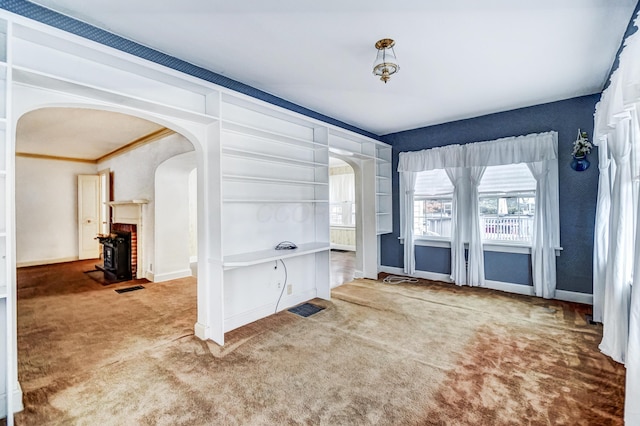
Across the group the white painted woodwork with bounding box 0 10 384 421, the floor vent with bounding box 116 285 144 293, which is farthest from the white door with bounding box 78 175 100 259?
the white painted woodwork with bounding box 0 10 384 421

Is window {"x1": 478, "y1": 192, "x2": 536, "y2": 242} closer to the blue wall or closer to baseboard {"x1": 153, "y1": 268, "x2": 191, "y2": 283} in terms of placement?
the blue wall

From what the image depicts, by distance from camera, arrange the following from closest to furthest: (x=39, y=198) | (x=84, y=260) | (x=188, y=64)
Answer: (x=188, y=64) < (x=39, y=198) < (x=84, y=260)

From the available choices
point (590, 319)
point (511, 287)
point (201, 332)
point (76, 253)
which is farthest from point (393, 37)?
point (76, 253)

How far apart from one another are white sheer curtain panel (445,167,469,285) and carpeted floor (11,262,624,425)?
2.76 feet

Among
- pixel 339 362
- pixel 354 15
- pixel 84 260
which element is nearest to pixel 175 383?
pixel 339 362

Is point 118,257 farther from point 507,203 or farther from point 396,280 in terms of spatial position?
point 507,203

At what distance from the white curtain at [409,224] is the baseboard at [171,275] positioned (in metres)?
4.12

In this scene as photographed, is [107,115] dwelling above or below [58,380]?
above

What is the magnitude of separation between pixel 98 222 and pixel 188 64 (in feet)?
22.6

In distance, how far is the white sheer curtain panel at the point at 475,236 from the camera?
4652mm

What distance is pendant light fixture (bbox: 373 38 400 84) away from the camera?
8.16 feet

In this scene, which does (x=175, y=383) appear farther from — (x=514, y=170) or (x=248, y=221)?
(x=514, y=170)

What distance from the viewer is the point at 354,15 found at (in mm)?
2158

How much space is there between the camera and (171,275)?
18.1ft
